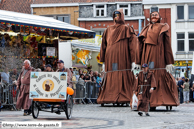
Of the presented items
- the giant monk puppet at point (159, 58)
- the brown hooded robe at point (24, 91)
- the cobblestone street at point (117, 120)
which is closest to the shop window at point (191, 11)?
the giant monk puppet at point (159, 58)

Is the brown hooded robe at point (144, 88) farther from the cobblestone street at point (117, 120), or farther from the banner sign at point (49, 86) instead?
the banner sign at point (49, 86)

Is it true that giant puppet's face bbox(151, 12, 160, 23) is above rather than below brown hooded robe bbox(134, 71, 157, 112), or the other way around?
above

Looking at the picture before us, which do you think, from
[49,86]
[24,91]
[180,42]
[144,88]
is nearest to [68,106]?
[49,86]

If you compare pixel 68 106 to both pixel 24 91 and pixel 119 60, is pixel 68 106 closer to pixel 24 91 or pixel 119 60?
pixel 24 91

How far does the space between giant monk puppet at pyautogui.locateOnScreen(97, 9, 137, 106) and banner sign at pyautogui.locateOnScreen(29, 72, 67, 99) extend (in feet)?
20.1

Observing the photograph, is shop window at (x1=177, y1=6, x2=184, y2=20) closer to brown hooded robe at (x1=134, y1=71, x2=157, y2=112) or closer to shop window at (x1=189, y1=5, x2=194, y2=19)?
shop window at (x1=189, y1=5, x2=194, y2=19)

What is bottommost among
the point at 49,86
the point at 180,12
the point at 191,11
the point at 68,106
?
the point at 68,106

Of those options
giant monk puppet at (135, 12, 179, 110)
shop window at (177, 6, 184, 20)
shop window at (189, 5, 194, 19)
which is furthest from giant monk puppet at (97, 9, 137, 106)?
shop window at (189, 5, 194, 19)

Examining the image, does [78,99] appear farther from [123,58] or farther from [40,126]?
[40,126]

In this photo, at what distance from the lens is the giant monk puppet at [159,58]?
53.6ft

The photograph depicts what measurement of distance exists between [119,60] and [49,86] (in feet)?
21.4

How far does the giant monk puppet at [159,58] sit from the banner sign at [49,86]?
498 cm

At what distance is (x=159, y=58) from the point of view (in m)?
16.6

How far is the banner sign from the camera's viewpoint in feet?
39.9
